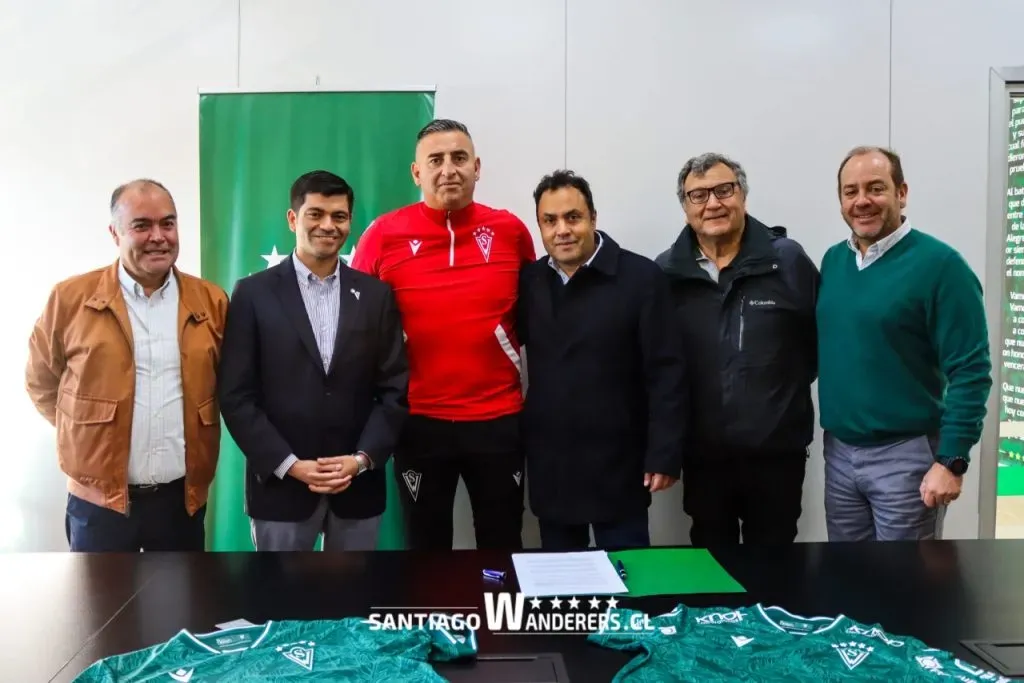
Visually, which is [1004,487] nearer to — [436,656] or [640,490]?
[640,490]

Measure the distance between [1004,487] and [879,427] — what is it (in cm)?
163

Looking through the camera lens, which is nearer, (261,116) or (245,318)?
(245,318)

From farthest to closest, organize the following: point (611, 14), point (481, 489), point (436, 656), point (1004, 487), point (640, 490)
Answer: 1. point (1004, 487)
2. point (611, 14)
3. point (481, 489)
4. point (640, 490)
5. point (436, 656)

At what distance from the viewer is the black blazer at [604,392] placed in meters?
2.17

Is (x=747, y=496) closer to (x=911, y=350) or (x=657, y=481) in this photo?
(x=657, y=481)

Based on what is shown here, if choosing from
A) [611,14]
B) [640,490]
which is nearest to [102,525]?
[640,490]

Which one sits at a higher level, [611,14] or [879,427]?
[611,14]

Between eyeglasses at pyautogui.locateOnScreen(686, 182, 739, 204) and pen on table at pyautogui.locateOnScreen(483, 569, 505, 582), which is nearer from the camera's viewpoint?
pen on table at pyautogui.locateOnScreen(483, 569, 505, 582)

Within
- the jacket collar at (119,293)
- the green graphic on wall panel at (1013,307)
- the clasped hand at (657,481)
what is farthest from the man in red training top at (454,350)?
the green graphic on wall panel at (1013,307)

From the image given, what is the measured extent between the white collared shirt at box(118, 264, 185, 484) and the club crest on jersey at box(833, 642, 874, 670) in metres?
1.79

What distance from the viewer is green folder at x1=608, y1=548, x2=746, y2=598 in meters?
1.43

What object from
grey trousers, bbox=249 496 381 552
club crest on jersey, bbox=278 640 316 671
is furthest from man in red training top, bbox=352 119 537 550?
club crest on jersey, bbox=278 640 316 671

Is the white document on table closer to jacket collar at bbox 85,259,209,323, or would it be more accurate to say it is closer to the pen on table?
the pen on table

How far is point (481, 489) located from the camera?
238cm
